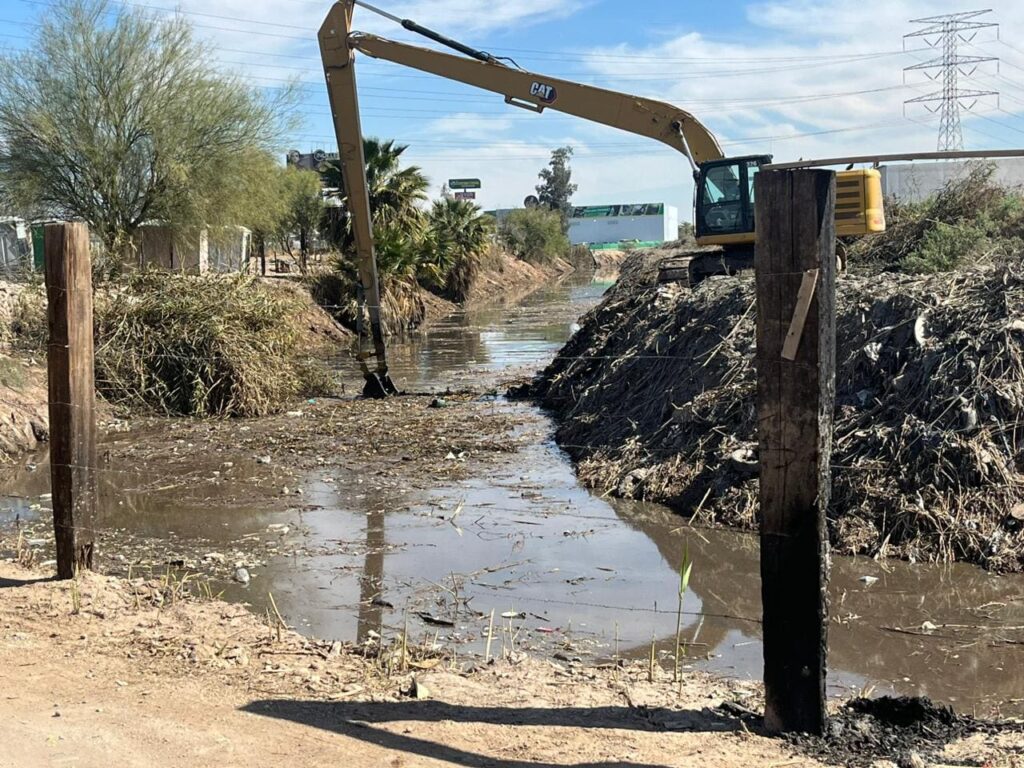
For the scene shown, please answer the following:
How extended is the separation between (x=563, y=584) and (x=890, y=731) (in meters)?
3.68

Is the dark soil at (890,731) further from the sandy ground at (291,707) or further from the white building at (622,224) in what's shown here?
the white building at (622,224)

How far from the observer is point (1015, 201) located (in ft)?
70.7

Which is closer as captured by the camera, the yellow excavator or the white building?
the yellow excavator

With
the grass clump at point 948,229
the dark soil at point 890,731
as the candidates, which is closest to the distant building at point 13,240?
the grass clump at point 948,229

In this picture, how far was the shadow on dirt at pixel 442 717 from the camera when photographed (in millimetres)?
4434

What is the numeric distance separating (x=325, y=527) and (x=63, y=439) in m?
3.37

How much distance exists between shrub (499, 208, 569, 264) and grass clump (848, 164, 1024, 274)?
2470 inches

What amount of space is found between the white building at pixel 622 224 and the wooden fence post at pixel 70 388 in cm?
11463

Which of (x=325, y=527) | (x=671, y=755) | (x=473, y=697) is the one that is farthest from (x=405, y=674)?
(x=325, y=527)

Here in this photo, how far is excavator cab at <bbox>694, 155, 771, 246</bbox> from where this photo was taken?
15961 mm

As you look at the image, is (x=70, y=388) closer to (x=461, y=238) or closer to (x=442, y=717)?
(x=442, y=717)

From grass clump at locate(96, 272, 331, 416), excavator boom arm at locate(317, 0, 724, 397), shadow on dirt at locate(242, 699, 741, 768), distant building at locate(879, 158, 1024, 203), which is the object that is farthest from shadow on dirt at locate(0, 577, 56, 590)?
distant building at locate(879, 158, 1024, 203)

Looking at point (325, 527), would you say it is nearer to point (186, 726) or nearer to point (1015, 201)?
point (186, 726)

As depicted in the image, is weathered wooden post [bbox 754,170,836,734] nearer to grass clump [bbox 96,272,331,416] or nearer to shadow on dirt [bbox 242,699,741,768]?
shadow on dirt [bbox 242,699,741,768]
